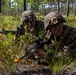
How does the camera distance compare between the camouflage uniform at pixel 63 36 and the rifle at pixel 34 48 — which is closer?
the rifle at pixel 34 48

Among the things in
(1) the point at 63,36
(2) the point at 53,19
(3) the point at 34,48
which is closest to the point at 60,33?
(1) the point at 63,36

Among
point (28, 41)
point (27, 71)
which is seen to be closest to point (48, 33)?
point (28, 41)

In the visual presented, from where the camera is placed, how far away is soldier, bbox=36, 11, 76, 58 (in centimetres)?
297

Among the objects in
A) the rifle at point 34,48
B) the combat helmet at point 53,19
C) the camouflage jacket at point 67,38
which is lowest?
the rifle at point 34,48

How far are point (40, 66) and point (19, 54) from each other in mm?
342

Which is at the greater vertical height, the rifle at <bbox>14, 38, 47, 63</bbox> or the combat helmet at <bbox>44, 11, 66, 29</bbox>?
the combat helmet at <bbox>44, 11, 66, 29</bbox>

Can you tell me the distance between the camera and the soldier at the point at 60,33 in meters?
2.97

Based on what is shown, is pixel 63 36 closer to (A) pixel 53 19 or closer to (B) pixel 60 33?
(B) pixel 60 33

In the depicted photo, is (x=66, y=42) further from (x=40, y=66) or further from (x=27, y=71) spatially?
(x=27, y=71)

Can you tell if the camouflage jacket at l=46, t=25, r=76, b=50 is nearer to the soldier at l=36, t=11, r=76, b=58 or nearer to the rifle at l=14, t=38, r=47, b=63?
the soldier at l=36, t=11, r=76, b=58

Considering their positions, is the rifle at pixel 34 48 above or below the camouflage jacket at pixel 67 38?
below

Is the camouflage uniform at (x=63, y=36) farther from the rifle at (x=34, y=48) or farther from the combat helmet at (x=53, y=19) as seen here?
the rifle at (x=34, y=48)

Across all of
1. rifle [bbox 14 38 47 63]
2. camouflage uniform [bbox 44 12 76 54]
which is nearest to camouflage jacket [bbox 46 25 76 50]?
camouflage uniform [bbox 44 12 76 54]

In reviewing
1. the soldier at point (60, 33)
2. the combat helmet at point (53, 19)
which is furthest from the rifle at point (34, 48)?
the combat helmet at point (53, 19)
